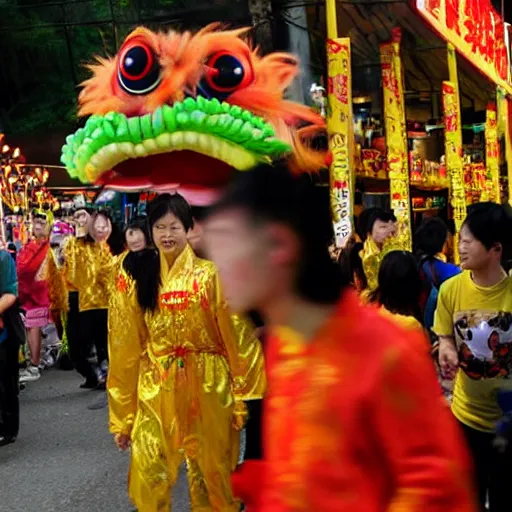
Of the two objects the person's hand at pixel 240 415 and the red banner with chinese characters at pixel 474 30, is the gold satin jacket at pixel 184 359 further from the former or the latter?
the red banner with chinese characters at pixel 474 30

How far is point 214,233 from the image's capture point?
2035mm

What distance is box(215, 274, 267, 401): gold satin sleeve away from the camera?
425cm

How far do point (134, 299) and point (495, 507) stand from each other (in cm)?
194

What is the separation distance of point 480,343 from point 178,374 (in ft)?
4.61

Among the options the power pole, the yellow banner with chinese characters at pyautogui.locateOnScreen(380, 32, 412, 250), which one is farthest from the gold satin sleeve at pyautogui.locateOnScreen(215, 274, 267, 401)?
the yellow banner with chinese characters at pyautogui.locateOnScreen(380, 32, 412, 250)

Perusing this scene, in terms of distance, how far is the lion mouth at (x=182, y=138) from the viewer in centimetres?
371

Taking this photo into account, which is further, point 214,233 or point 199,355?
point 199,355

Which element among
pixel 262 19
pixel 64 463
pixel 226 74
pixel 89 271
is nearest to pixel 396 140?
pixel 262 19

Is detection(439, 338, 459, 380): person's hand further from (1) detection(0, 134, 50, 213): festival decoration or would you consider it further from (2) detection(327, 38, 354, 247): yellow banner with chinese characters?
(1) detection(0, 134, 50, 213): festival decoration

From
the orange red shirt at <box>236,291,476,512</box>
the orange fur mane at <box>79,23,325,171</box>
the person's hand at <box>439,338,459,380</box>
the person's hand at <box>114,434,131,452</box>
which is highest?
the orange fur mane at <box>79,23,325,171</box>

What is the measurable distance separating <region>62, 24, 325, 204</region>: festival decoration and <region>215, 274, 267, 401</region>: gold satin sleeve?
2.12ft

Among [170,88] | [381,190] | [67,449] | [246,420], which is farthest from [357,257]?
[381,190]

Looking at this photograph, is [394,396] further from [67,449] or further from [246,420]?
[67,449]

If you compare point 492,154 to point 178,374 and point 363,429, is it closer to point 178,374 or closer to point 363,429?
point 178,374
